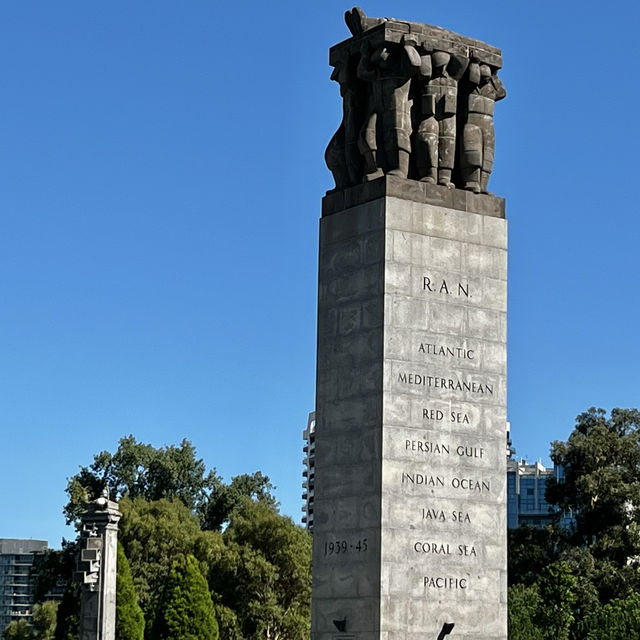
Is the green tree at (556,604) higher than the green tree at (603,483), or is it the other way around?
the green tree at (603,483)

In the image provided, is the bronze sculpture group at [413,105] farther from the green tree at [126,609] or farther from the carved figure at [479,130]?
the green tree at [126,609]

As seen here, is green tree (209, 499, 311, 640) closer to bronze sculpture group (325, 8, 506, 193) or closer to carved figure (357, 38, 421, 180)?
bronze sculpture group (325, 8, 506, 193)

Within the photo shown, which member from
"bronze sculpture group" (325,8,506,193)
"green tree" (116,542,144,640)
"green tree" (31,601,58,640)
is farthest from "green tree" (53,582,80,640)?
"bronze sculpture group" (325,8,506,193)

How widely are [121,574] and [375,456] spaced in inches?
1243

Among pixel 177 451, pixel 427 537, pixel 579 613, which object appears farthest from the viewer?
pixel 177 451

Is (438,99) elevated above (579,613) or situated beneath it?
elevated above

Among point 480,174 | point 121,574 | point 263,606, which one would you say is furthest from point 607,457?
point 480,174

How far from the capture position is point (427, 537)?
25.4 metres

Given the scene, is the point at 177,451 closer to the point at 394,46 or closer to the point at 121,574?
the point at 121,574

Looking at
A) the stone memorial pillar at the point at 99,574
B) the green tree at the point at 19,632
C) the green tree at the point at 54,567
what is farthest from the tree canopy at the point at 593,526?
the green tree at the point at 19,632

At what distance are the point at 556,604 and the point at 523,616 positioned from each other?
1.66 m

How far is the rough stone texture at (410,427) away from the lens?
25.2m

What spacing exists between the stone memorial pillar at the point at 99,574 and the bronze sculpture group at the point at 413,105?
16645 mm

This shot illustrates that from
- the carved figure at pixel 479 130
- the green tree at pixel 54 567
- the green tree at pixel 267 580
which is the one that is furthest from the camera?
the green tree at pixel 54 567
